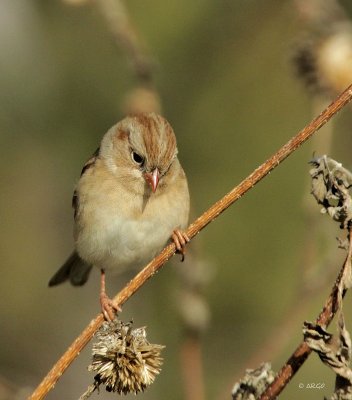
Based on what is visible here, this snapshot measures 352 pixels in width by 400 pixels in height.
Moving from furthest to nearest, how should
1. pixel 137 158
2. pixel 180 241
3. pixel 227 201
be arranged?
pixel 137 158 < pixel 180 241 < pixel 227 201

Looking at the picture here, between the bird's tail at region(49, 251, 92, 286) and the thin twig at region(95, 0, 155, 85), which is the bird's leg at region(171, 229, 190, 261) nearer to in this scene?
the thin twig at region(95, 0, 155, 85)

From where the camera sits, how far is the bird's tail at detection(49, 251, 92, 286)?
457cm

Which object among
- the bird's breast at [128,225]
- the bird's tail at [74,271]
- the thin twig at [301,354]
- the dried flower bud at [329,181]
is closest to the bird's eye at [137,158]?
the bird's breast at [128,225]

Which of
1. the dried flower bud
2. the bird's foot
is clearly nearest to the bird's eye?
the bird's foot

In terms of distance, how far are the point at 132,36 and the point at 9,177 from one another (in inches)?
111

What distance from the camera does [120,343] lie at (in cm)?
238

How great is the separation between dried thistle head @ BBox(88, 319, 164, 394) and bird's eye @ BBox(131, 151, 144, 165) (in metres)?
1.47

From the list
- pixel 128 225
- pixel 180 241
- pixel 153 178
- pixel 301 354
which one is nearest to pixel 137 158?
pixel 153 178

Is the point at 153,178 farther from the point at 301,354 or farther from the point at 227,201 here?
the point at 301,354

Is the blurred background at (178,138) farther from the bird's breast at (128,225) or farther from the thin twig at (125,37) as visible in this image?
the thin twig at (125,37)

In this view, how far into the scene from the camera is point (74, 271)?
4609mm

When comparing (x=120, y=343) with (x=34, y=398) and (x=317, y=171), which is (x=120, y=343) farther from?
(x=317, y=171)

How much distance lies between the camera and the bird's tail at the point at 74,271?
457cm

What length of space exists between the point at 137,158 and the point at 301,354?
1.96 meters
